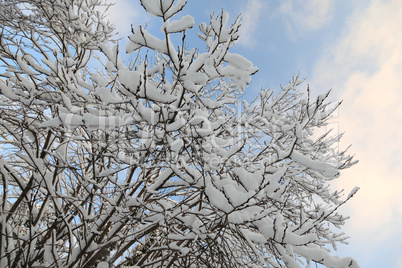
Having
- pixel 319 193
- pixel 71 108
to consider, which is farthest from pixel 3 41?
pixel 319 193

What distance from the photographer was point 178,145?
6.44 feet

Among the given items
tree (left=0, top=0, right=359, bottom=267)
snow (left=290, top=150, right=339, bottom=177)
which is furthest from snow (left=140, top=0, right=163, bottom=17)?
snow (left=290, top=150, right=339, bottom=177)

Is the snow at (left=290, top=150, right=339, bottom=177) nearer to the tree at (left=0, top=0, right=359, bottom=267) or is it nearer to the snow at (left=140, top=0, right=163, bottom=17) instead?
the tree at (left=0, top=0, right=359, bottom=267)

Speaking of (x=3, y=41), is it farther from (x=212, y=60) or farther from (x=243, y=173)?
(x=243, y=173)

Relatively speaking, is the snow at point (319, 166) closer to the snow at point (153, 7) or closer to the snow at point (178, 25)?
the snow at point (178, 25)

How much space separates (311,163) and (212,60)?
997mm

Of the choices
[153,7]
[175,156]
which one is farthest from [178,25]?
[175,156]

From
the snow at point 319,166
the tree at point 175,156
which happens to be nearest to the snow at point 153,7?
the tree at point 175,156

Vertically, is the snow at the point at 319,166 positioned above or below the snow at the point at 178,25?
below

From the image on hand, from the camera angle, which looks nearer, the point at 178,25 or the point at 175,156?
the point at 178,25

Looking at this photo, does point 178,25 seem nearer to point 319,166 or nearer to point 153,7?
point 153,7

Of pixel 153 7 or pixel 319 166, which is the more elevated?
pixel 153 7

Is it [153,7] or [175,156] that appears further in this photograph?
[175,156]

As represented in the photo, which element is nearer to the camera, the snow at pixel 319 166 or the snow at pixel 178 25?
the snow at pixel 178 25
